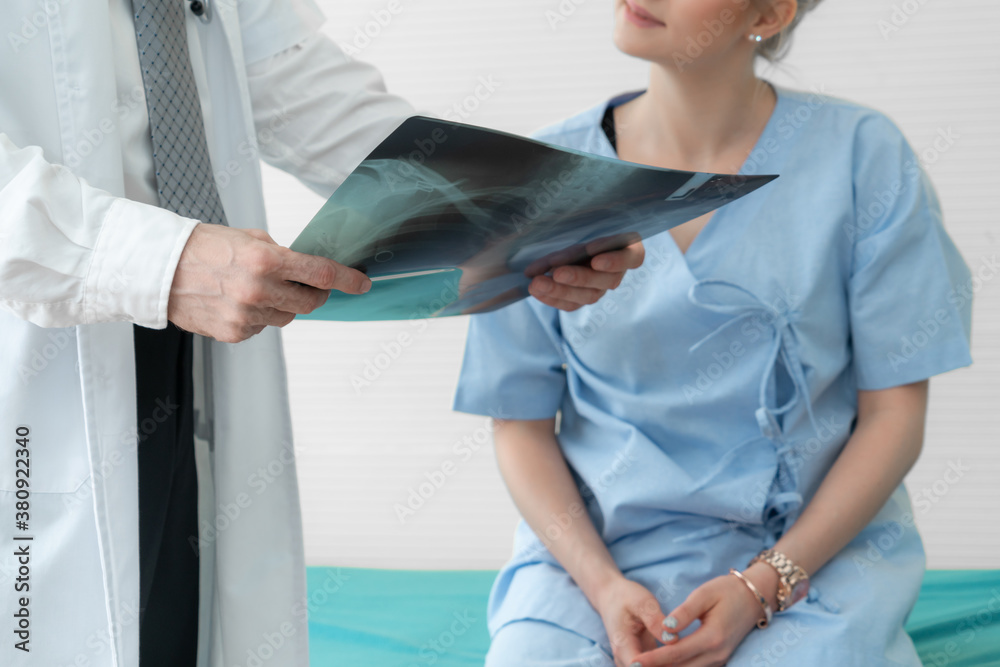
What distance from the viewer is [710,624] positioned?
0.96 metres

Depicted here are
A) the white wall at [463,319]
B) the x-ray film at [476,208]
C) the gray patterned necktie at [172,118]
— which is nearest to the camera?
the x-ray film at [476,208]

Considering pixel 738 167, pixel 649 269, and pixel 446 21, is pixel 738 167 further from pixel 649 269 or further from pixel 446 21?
pixel 446 21

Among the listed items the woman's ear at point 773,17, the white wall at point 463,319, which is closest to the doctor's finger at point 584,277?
the woman's ear at point 773,17

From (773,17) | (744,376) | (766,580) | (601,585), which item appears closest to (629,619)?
(601,585)

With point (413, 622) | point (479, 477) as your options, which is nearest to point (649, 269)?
point (413, 622)

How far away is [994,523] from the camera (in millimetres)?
A: 2221

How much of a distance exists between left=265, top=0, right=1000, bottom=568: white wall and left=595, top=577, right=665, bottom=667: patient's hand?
1333 millimetres

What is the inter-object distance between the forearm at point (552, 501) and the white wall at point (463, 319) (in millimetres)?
1105

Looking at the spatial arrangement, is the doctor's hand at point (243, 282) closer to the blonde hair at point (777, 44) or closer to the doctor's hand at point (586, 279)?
the doctor's hand at point (586, 279)

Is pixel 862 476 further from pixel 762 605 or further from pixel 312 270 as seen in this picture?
pixel 312 270

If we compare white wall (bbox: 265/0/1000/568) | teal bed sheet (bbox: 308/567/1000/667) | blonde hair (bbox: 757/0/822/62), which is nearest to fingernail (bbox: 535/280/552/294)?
blonde hair (bbox: 757/0/822/62)

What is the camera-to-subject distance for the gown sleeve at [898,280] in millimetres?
1101

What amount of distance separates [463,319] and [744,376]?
1.27 m

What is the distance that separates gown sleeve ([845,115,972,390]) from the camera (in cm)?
110
